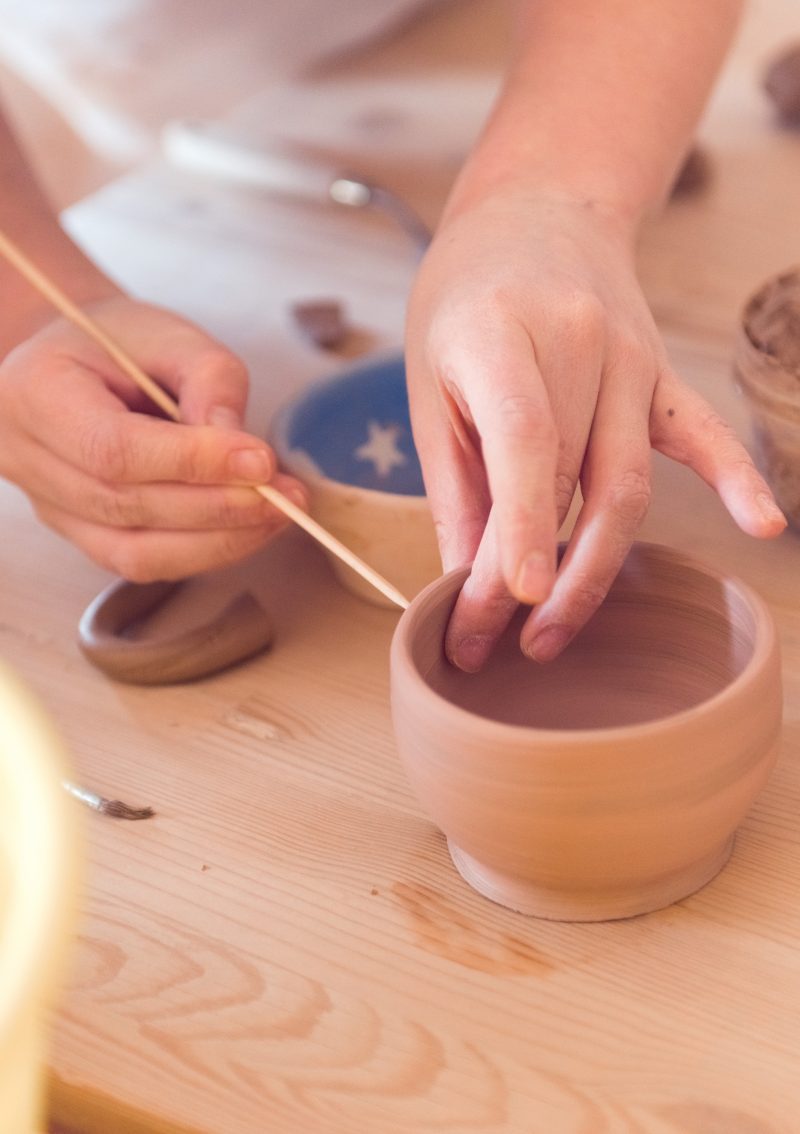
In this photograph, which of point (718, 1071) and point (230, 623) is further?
point (230, 623)

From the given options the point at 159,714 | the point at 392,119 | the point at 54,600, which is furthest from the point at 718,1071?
the point at 392,119

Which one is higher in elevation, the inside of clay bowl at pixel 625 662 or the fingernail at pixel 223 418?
the fingernail at pixel 223 418

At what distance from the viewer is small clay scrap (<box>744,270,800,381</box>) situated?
805mm

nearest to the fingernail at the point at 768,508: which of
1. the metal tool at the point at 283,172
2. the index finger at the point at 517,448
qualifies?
the index finger at the point at 517,448

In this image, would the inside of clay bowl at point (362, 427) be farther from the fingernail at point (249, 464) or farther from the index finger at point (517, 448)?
the index finger at point (517, 448)

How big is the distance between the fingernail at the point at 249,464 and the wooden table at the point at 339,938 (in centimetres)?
12

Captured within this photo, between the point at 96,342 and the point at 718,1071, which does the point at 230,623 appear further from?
the point at 718,1071

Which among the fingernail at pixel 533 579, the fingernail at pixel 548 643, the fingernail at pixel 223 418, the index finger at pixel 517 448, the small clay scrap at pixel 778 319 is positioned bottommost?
the fingernail at pixel 548 643

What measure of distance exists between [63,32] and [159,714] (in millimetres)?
1188

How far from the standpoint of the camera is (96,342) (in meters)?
0.88

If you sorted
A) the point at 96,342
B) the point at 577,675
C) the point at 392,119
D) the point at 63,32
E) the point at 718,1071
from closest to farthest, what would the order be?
the point at 718,1071
the point at 577,675
the point at 96,342
the point at 392,119
the point at 63,32

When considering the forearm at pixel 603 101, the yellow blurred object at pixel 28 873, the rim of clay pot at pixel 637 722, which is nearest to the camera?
the yellow blurred object at pixel 28 873

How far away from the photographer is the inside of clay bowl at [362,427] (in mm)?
932

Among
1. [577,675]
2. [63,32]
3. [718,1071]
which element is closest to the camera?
[718,1071]
